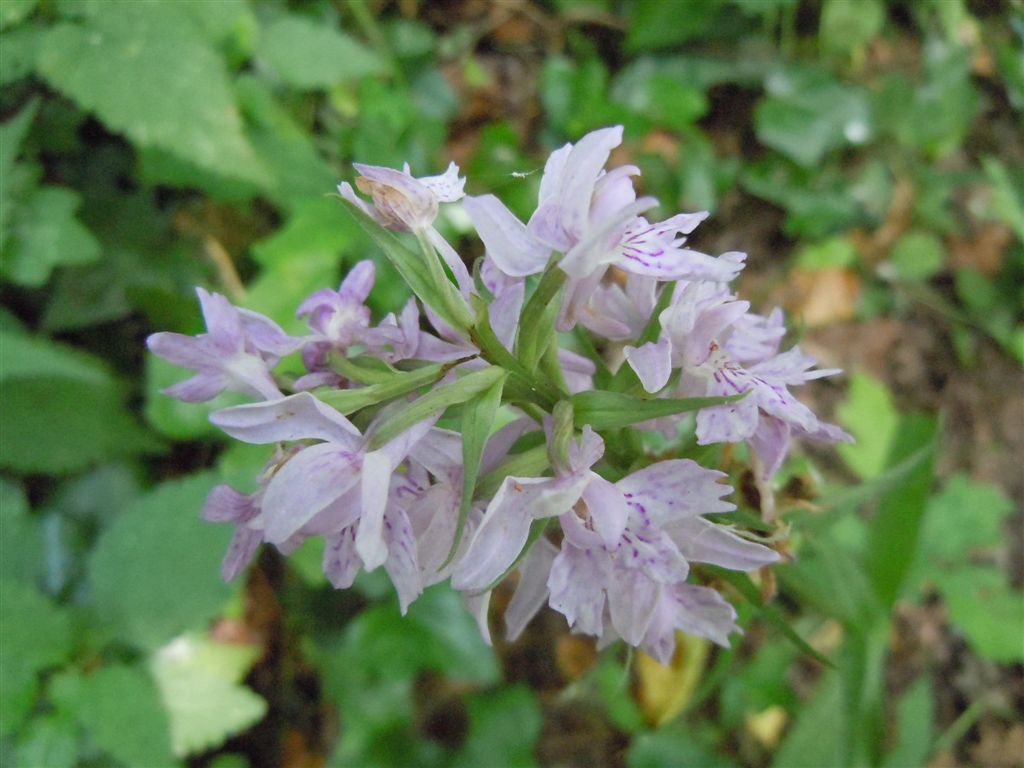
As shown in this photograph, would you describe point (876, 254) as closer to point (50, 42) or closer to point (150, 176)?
point (150, 176)

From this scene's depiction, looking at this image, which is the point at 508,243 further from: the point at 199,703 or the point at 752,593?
the point at 199,703

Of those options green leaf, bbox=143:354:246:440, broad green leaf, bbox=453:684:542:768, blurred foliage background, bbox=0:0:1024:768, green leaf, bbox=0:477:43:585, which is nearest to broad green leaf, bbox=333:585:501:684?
blurred foliage background, bbox=0:0:1024:768

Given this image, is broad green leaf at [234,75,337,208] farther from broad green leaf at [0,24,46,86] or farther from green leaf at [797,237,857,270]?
green leaf at [797,237,857,270]

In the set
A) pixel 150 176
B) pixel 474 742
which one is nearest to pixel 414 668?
pixel 474 742

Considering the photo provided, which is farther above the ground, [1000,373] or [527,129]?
[527,129]

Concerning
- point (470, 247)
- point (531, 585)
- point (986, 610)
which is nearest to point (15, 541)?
point (531, 585)
